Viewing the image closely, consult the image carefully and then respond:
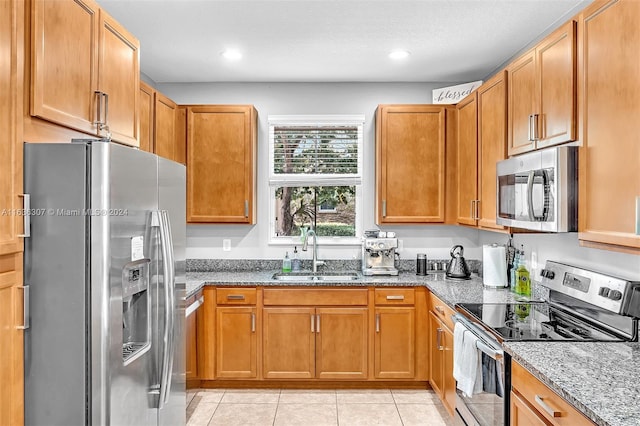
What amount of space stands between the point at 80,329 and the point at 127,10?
1937 mm

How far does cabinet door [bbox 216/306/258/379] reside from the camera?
3.52 meters

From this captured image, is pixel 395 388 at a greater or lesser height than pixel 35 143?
lesser

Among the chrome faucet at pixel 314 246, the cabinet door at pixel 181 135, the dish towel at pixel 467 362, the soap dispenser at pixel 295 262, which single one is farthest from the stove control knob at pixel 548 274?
the cabinet door at pixel 181 135

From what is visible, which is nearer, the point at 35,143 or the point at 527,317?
the point at 35,143

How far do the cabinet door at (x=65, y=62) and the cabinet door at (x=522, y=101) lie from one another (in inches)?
85.4

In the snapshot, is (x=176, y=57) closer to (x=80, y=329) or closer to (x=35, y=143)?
(x=35, y=143)

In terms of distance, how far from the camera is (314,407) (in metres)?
3.27

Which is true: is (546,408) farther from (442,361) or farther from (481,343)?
(442,361)

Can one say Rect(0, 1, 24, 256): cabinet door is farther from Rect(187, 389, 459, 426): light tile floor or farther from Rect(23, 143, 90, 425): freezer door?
Rect(187, 389, 459, 426): light tile floor

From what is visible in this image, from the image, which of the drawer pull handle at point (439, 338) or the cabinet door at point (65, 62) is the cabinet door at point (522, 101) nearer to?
the drawer pull handle at point (439, 338)

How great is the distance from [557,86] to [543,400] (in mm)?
1454

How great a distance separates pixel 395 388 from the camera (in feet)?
11.8

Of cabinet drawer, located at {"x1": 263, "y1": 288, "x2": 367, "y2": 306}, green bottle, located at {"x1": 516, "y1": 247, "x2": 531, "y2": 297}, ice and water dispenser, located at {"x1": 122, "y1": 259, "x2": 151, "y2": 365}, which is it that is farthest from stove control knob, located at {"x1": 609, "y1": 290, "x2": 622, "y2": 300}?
ice and water dispenser, located at {"x1": 122, "y1": 259, "x2": 151, "y2": 365}

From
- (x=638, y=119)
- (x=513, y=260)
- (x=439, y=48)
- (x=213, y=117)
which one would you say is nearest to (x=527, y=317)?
(x=513, y=260)
